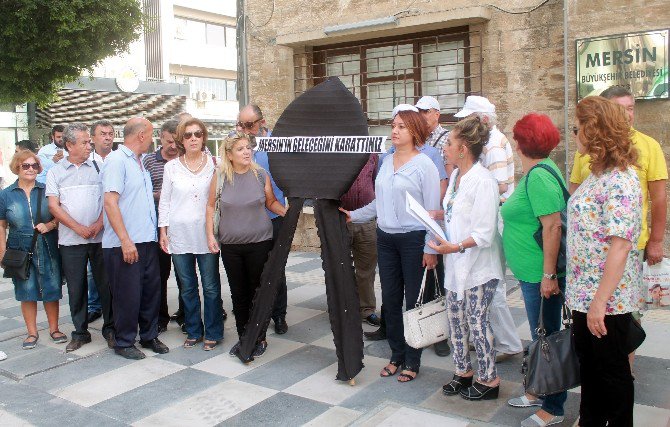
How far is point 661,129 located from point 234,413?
545cm

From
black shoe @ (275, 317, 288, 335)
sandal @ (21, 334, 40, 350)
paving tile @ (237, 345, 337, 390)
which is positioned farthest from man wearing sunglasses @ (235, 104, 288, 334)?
sandal @ (21, 334, 40, 350)

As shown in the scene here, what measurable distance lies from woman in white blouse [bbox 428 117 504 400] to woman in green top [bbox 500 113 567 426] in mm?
130

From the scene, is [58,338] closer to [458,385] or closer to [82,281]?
[82,281]

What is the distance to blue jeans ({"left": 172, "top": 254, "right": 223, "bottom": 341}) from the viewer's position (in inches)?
196

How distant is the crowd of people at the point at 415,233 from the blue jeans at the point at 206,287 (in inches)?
0.7

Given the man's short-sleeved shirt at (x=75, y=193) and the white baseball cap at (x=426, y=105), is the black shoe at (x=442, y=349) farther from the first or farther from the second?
the man's short-sleeved shirt at (x=75, y=193)

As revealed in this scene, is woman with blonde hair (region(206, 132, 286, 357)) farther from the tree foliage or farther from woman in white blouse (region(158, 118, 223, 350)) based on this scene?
the tree foliage

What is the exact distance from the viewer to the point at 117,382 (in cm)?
432

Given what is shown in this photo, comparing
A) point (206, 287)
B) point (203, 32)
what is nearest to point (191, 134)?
point (206, 287)

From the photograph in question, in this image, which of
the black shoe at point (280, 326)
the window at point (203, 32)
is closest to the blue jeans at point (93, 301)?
the black shoe at point (280, 326)

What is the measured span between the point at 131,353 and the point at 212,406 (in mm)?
1274

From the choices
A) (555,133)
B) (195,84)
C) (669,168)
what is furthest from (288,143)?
(195,84)

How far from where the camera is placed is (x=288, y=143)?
4250 millimetres

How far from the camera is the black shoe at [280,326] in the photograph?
17.5 feet
